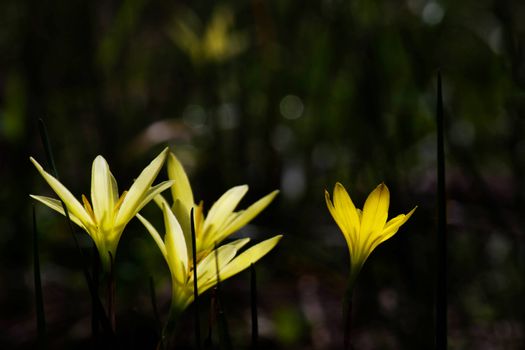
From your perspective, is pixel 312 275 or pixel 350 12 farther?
pixel 350 12

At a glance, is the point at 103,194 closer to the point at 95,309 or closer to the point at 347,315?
the point at 95,309

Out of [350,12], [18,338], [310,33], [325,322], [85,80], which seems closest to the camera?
[18,338]

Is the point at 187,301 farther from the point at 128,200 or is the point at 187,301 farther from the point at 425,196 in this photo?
the point at 425,196

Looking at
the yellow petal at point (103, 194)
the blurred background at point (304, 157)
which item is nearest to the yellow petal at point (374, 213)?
the yellow petal at point (103, 194)

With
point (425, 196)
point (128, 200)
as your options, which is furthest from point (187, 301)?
point (425, 196)

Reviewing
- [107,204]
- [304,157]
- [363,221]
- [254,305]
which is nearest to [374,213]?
[363,221]

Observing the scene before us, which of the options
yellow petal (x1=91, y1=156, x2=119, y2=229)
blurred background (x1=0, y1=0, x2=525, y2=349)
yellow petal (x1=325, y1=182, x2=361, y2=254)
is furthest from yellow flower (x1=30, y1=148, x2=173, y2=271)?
blurred background (x1=0, y1=0, x2=525, y2=349)
